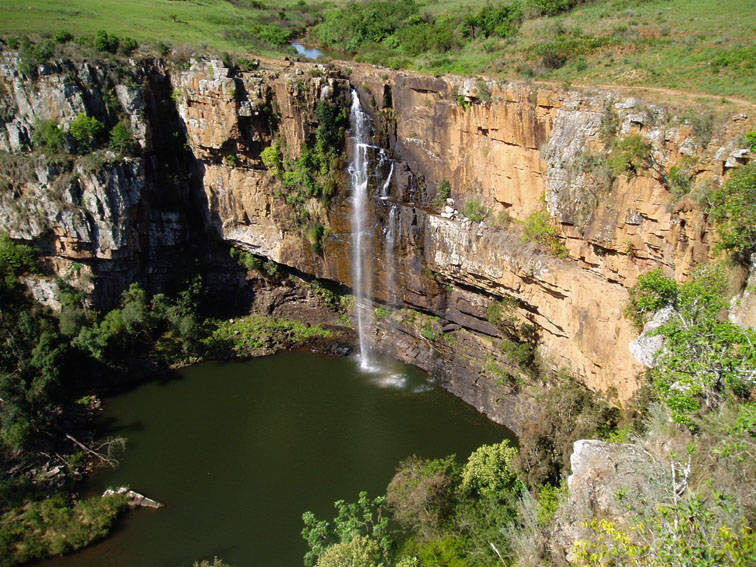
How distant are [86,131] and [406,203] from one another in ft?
50.7

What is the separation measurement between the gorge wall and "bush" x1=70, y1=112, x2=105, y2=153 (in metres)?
0.55

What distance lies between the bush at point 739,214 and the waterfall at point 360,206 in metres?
15.5

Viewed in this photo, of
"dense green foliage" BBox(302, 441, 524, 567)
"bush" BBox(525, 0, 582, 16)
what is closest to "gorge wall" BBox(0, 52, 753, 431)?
"dense green foliage" BBox(302, 441, 524, 567)

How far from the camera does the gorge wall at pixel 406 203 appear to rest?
764 inches

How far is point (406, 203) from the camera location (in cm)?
2617

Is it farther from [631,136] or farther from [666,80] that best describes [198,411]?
[666,80]

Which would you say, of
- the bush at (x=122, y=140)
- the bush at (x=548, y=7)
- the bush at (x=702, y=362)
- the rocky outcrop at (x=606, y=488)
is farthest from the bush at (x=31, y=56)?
the bush at (x=702, y=362)

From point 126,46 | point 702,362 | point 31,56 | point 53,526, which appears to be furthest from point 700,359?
point 31,56

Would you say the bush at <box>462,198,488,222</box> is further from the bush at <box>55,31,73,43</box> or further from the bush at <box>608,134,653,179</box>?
the bush at <box>55,31,73,43</box>

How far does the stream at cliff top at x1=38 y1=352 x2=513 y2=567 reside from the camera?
61.5 feet

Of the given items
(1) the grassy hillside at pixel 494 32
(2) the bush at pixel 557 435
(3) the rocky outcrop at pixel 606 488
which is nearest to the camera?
(3) the rocky outcrop at pixel 606 488

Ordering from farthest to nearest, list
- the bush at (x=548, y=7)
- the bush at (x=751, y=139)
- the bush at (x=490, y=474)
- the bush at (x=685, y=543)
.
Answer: the bush at (x=548, y=7)
the bush at (x=490, y=474)
the bush at (x=751, y=139)
the bush at (x=685, y=543)

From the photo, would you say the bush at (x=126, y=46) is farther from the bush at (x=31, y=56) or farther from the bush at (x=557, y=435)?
the bush at (x=557, y=435)

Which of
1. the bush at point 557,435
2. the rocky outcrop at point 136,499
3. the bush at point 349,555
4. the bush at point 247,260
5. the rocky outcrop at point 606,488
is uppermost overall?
the rocky outcrop at point 606,488
